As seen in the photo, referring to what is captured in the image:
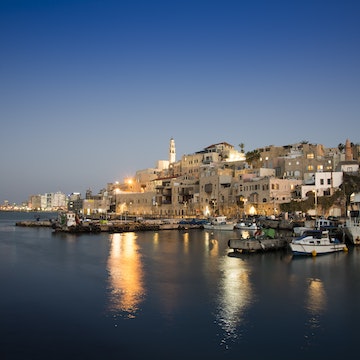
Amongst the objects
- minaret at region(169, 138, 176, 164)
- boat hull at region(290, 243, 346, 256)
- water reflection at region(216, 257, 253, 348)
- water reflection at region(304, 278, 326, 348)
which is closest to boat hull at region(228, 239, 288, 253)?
boat hull at region(290, 243, 346, 256)

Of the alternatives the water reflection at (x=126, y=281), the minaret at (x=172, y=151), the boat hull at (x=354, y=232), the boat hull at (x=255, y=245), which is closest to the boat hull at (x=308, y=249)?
the boat hull at (x=255, y=245)

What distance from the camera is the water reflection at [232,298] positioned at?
12094mm

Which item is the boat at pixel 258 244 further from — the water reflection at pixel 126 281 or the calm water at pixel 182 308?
the water reflection at pixel 126 281

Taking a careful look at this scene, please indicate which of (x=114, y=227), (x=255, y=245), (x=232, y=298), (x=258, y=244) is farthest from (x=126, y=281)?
(x=114, y=227)

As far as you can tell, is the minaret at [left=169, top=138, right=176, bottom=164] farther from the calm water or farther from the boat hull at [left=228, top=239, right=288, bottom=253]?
the calm water

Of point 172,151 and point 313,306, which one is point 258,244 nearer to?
point 313,306

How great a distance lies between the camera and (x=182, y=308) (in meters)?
14.5

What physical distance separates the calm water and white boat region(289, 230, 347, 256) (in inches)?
34.4

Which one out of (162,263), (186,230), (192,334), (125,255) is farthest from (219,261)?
(186,230)

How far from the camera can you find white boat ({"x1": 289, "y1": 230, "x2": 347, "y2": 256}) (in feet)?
87.4

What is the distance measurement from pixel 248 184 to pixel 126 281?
145 ft

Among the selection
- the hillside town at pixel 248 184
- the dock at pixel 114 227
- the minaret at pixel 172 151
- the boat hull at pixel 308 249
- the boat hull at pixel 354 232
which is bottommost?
the dock at pixel 114 227

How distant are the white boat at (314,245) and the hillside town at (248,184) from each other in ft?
71.4

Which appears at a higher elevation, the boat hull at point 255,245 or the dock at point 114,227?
the boat hull at point 255,245
